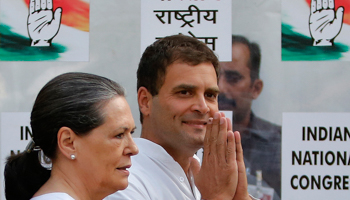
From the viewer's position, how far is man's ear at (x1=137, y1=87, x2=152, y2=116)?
195cm

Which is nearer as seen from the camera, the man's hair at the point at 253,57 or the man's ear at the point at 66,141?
the man's ear at the point at 66,141

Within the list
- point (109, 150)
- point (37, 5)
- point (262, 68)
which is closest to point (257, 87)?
point (262, 68)

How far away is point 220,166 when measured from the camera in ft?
5.71

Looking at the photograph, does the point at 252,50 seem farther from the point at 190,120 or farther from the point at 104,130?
the point at 104,130

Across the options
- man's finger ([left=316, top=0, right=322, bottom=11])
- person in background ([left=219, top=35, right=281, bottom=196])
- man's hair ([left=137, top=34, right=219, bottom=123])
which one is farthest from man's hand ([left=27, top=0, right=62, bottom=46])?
man's finger ([left=316, top=0, right=322, bottom=11])

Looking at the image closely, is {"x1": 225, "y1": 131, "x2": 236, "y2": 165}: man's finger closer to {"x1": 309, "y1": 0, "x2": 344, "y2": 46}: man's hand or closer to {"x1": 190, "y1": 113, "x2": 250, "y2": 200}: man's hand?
{"x1": 190, "y1": 113, "x2": 250, "y2": 200}: man's hand

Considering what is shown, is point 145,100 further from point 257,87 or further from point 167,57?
point 257,87

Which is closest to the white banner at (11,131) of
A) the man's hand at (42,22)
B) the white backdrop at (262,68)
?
the white backdrop at (262,68)

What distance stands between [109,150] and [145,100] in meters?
0.70

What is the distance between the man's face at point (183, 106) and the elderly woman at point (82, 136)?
1.67ft

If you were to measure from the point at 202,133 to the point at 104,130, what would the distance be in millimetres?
674

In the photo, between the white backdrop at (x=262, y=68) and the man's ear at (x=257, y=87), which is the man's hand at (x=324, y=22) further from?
the man's ear at (x=257, y=87)

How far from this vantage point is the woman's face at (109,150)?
1.26 metres

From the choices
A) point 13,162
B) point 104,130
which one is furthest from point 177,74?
point 13,162
